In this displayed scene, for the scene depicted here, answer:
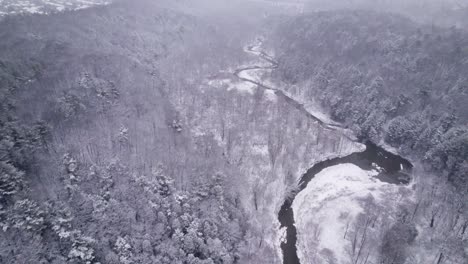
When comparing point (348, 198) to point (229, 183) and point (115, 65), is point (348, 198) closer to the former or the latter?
point (229, 183)

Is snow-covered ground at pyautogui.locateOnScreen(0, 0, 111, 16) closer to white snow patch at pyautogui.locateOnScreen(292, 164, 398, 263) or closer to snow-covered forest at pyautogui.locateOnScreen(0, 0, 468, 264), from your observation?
snow-covered forest at pyautogui.locateOnScreen(0, 0, 468, 264)

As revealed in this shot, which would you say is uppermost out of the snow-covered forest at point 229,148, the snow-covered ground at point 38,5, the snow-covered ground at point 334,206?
the snow-covered ground at point 38,5

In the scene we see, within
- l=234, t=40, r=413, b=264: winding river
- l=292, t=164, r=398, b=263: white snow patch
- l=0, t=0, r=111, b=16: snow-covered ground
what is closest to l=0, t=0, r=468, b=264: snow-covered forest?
l=292, t=164, r=398, b=263: white snow patch

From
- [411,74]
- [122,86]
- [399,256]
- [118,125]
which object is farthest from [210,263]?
[411,74]

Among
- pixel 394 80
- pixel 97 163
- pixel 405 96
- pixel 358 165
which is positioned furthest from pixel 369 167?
pixel 97 163

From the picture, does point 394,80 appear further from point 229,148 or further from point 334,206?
point 229,148

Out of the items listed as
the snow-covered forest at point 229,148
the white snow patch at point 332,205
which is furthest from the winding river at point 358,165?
the white snow patch at point 332,205

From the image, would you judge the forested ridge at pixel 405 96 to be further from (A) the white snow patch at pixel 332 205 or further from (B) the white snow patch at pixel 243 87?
(B) the white snow patch at pixel 243 87
